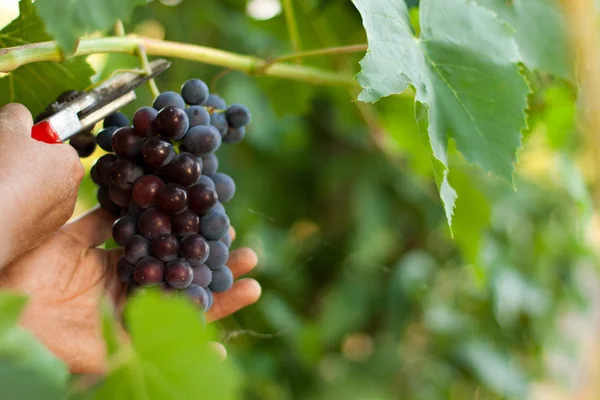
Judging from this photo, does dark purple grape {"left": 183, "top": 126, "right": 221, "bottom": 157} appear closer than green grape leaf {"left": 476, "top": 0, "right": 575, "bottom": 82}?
Yes

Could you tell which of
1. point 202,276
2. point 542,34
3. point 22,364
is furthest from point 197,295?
point 542,34

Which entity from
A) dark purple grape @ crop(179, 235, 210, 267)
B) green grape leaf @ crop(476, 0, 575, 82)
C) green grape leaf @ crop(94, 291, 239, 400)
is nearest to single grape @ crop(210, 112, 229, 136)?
dark purple grape @ crop(179, 235, 210, 267)

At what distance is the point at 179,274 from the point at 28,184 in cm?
13

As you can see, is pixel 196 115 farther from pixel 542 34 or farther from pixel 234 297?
pixel 542 34

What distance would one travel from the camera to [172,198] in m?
0.49

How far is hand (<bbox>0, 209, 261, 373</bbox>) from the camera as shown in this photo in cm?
49

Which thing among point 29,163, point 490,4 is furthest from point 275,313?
point 29,163

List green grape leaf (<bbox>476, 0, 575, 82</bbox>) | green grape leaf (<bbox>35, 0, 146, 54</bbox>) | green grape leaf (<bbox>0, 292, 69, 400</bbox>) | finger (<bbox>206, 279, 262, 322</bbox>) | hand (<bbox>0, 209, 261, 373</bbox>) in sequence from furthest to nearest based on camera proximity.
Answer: green grape leaf (<bbox>476, 0, 575, 82</bbox>) → finger (<bbox>206, 279, 262, 322</bbox>) → hand (<bbox>0, 209, 261, 373</bbox>) → green grape leaf (<bbox>35, 0, 146, 54</bbox>) → green grape leaf (<bbox>0, 292, 69, 400</bbox>)

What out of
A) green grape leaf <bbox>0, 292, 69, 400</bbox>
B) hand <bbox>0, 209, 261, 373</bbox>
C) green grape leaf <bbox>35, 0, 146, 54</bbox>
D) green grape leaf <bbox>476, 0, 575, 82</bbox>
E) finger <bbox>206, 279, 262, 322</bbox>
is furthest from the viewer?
green grape leaf <bbox>476, 0, 575, 82</bbox>

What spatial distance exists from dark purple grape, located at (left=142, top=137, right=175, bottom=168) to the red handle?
0.07 meters

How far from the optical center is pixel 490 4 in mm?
738

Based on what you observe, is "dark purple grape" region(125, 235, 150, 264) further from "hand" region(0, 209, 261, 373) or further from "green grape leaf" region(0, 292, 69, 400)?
"green grape leaf" region(0, 292, 69, 400)

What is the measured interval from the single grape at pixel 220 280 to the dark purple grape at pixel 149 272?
5 cm

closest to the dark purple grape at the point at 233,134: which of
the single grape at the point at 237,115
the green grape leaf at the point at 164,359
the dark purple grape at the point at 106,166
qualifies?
the single grape at the point at 237,115
